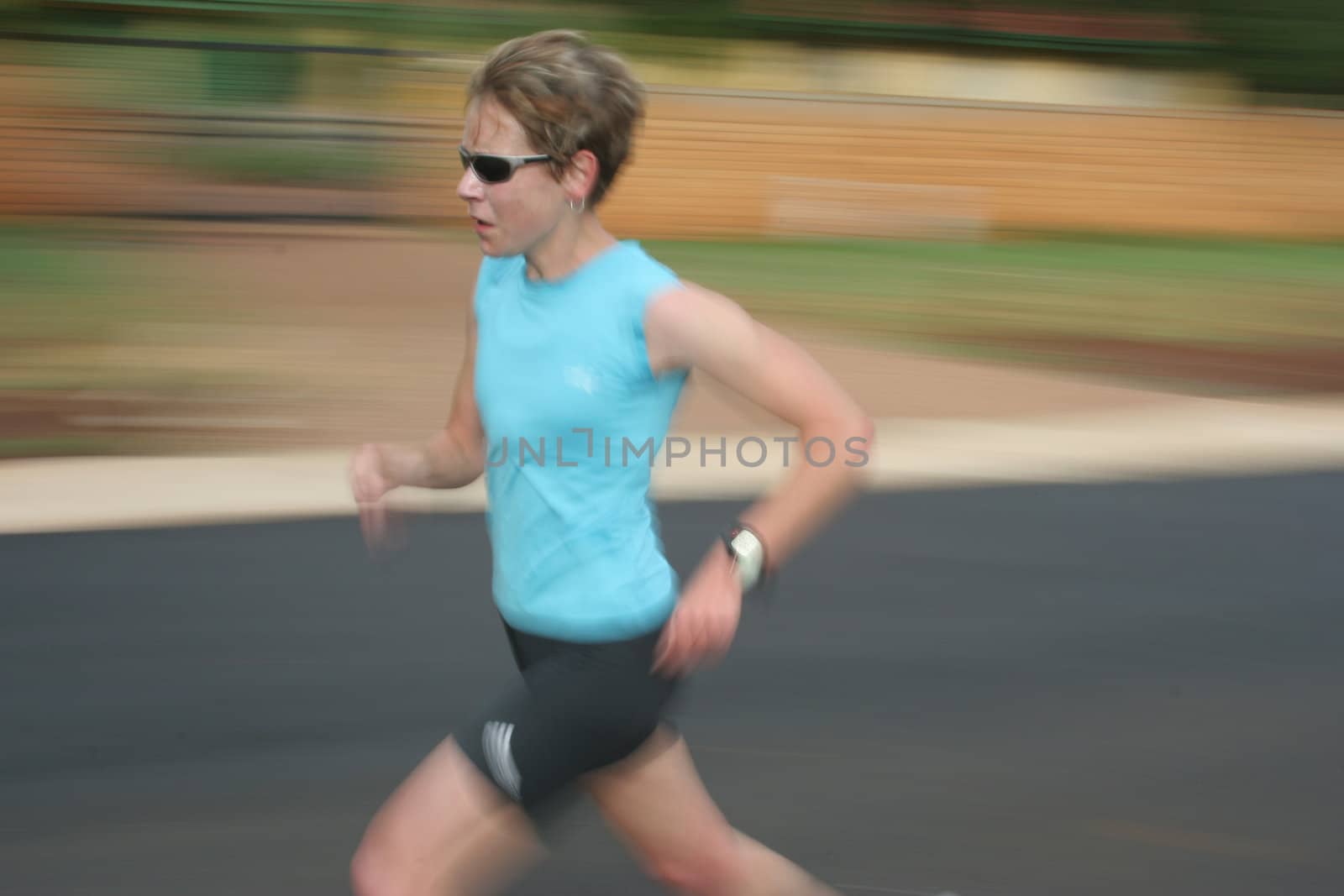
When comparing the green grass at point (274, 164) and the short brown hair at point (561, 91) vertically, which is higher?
the short brown hair at point (561, 91)

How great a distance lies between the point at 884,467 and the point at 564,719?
254 inches

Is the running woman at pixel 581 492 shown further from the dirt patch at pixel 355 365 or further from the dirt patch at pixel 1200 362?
the dirt patch at pixel 1200 362

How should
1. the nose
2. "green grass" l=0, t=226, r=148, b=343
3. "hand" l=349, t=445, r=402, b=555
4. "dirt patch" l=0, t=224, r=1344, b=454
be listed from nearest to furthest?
1. the nose
2. "hand" l=349, t=445, r=402, b=555
3. "dirt patch" l=0, t=224, r=1344, b=454
4. "green grass" l=0, t=226, r=148, b=343

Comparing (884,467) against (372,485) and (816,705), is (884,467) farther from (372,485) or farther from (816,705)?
(372,485)

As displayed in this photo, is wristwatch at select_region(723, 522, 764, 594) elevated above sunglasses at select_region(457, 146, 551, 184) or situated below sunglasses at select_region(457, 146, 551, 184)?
below

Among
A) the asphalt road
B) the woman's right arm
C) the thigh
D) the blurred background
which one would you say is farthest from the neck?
the blurred background

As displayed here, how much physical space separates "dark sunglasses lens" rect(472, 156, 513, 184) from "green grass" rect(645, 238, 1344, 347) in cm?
1109

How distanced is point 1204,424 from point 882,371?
225 cm

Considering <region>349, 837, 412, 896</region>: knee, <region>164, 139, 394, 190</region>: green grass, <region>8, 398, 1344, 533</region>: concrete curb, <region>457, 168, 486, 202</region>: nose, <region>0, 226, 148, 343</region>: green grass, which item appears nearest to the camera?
<region>349, 837, 412, 896</region>: knee

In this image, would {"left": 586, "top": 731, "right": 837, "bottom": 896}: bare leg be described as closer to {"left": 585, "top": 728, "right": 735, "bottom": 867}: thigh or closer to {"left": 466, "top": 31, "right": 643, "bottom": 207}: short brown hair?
{"left": 585, "top": 728, "right": 735, "bottom": 867}: thigh

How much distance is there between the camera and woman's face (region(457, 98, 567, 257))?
2502 millimetres

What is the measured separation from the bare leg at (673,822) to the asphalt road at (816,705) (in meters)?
1.23

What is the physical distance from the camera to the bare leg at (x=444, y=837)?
7.93 feet

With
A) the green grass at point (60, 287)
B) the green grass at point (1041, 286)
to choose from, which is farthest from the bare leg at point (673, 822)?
the green grass at point (1041, 286)
